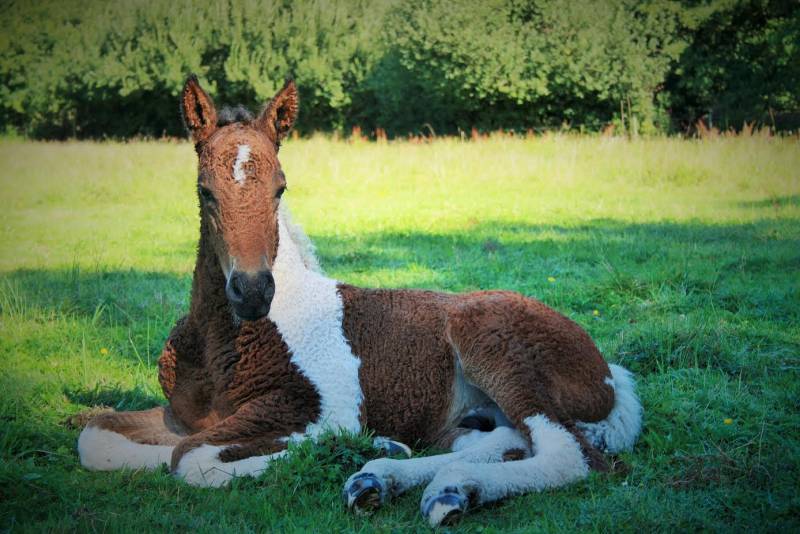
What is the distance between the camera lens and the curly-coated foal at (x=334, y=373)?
12.7 feet

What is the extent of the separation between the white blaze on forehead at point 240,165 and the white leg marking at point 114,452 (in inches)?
66.1

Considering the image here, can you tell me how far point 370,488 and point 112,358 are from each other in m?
3.45

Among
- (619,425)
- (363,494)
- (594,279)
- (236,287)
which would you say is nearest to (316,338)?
(236,287)

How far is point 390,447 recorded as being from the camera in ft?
14.0

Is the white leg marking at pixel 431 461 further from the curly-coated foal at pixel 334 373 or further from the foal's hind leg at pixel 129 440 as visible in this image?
the foal's hind leg at pixel 129 440

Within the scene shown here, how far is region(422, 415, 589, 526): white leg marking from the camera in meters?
3.60

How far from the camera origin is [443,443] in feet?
15.2

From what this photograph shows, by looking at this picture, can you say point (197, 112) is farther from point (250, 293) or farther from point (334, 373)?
point (334, 373)

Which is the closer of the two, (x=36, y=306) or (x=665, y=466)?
(x=665, y=466)

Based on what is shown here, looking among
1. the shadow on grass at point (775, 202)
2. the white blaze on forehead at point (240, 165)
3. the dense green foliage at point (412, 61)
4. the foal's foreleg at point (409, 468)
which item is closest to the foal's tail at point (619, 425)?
the foal's foreleg at point (409, 468)

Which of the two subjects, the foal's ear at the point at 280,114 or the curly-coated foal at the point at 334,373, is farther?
the foal's ear at the point at 280,114

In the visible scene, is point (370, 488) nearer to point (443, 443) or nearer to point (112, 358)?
point (443, 443)

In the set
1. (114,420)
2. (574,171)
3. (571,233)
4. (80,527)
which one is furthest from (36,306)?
(574,171)

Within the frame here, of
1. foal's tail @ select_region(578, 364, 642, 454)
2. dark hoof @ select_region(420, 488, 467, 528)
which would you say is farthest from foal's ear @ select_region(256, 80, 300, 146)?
foal's tail @ select_region(578, 364, 642, 454)
